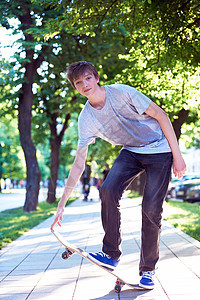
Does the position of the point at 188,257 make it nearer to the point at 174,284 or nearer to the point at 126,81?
the point at 174,284

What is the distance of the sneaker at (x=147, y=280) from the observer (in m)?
4.01

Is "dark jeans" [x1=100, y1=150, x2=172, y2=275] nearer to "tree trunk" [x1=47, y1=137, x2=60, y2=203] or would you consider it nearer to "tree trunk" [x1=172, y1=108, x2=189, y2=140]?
"tree trunk" [x1=172, y1=108, x2=189, y2=140]

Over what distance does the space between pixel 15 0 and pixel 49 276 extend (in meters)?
10.7

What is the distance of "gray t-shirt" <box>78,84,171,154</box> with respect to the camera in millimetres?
3912

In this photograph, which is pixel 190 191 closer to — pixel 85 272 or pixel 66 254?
pixel 85 272

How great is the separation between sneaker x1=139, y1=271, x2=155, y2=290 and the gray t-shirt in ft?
3.47

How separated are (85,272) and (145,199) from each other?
153 centimetres

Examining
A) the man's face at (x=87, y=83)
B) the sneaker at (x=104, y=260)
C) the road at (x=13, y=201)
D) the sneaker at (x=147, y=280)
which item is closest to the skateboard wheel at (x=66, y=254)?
the sneaker at (x=104, y=260)

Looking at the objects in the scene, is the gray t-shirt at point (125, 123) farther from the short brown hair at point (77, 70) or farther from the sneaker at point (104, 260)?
the sneaker at point (104, 260)

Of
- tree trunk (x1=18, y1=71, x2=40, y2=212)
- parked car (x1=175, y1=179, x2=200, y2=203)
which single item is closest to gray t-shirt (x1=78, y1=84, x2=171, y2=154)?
tree trunk (x1=18, y1=71, x2=40, y2=212)

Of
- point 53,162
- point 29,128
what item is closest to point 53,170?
point 53,162

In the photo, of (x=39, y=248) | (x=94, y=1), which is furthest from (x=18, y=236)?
(x=94, y=1)

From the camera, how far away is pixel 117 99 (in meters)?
3.92

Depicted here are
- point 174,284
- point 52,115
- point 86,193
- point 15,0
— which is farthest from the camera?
point 86,193
